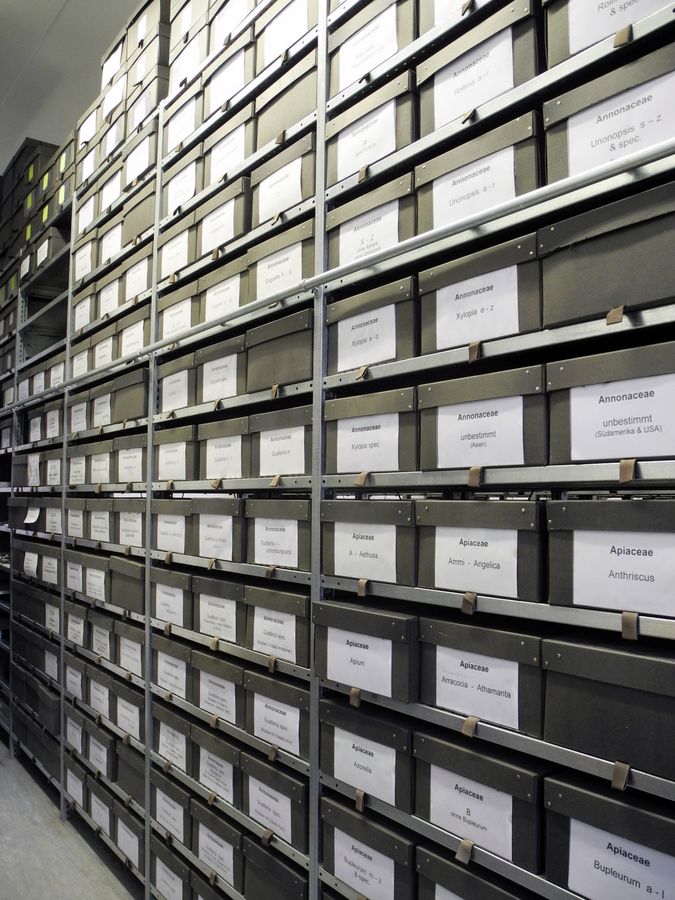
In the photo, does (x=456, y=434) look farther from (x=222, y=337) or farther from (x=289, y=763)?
(x=222, y=337)

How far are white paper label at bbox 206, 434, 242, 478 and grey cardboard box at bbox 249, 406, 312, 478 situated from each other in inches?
3.3

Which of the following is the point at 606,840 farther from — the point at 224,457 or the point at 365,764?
the point at 224,457

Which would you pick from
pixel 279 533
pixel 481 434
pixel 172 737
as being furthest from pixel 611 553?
pixel 172 737

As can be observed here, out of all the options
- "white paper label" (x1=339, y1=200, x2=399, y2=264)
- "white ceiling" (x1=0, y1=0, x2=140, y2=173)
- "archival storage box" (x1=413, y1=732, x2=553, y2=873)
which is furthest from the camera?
"white ceiling" (x1=0, y1=0, x2=140, y2=173)

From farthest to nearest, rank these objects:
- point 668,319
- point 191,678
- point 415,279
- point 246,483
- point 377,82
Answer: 1. point 191,678
2. point 246,483
3. point 377,82
4. point 415,279
5. point 668,319

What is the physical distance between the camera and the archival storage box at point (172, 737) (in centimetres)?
212

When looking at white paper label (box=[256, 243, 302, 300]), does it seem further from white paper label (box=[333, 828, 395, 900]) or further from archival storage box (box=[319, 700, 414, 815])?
white paper label (box=[333, 828, 395, 900])

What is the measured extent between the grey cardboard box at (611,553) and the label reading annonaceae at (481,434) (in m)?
0.14

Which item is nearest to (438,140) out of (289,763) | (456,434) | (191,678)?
(456,434)

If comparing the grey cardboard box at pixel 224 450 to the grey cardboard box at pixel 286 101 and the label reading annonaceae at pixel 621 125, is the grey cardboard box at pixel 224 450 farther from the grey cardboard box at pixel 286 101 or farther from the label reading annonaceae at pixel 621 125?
the label reading annonaceae at pixel 621 125

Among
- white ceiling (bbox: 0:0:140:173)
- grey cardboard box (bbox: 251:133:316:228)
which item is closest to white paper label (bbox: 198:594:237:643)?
grey cardboard box (bbox: 251:133:316:228)

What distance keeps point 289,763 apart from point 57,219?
2.91 metres

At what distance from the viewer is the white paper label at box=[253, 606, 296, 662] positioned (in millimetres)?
1741

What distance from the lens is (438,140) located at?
144 cm
